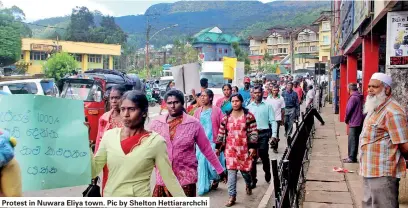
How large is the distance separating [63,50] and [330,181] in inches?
2300

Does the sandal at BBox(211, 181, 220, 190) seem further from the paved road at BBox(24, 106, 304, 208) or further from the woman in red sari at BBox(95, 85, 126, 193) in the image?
the woman in red sari at BBox(95, 85, 126, 193)

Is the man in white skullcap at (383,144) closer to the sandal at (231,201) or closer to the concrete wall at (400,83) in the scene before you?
the concrete wall at (400,83)

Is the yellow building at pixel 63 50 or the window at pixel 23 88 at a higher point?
the yellow building at pixel 63 50

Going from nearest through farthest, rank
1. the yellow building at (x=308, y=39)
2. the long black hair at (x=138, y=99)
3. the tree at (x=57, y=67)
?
the long black hair at (x=138, y=99)
the tree at (x=57, y=67)
the yellow building at (x=308, y=39)

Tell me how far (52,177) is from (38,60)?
2506 inches

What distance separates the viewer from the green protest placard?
120 inches

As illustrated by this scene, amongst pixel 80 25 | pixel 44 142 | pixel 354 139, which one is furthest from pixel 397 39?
pixel 80 25

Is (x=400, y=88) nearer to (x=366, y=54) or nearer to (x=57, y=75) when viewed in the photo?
(x=366, y=54)

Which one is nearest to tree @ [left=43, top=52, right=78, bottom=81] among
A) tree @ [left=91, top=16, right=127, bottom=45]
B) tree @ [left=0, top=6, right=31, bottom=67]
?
tree @ [left=0, top=6, right=31, bottom=67]

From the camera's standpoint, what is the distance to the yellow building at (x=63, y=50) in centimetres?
6116

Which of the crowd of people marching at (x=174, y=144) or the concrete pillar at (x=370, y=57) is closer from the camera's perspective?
the crowd of people marching at (x=174, y=144)

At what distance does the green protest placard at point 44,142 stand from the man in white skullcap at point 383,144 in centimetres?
→ 280

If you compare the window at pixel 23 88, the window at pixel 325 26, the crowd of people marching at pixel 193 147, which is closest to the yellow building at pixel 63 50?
the window at pixel 325 26

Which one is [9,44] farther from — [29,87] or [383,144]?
[383,144]
